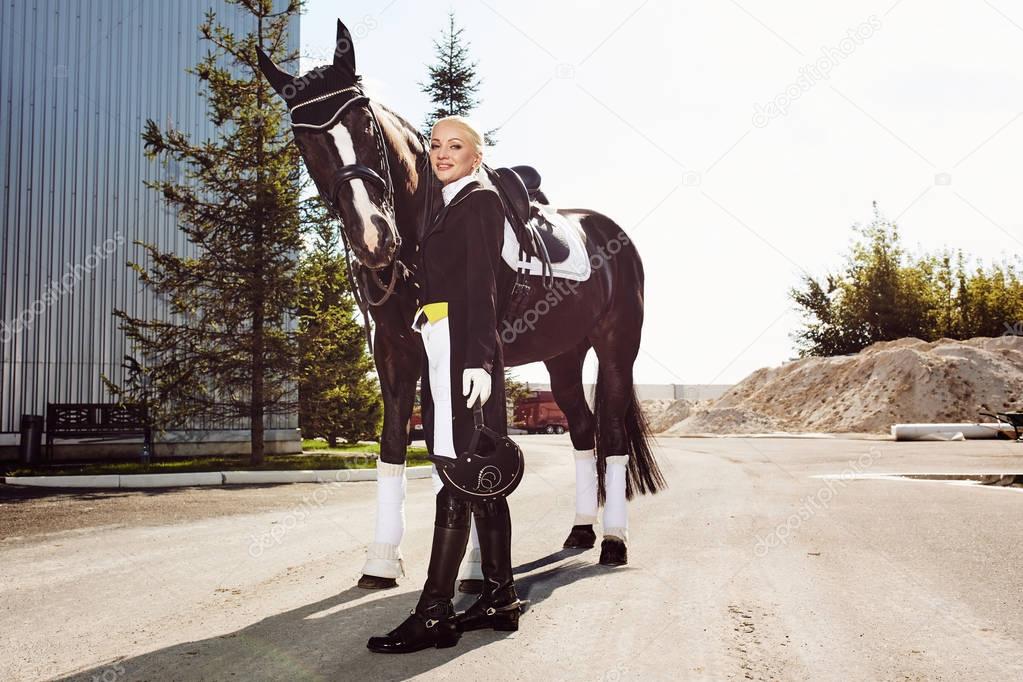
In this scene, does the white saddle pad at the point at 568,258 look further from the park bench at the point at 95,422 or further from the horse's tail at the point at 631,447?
the park bench at the point at 95,422

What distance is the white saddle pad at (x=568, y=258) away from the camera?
4.17 m

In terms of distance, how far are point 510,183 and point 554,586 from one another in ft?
7.64

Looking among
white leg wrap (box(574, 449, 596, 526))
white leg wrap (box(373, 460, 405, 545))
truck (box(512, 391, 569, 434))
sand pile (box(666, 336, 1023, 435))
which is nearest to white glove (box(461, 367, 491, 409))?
white leg wrap (box(373, 460, 405, 545))

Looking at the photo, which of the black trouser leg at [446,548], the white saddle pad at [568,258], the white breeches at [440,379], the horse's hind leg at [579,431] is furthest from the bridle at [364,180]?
the horse's hind leg at [579,431]

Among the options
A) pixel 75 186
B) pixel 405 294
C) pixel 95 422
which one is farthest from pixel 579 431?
pixel 75 186

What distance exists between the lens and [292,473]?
12211 millimetres

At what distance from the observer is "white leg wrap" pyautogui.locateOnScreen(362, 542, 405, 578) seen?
14.2ft

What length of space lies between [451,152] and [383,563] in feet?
7.46

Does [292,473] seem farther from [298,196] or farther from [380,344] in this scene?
[380,344]

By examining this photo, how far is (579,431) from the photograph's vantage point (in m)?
5.77

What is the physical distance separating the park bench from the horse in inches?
478

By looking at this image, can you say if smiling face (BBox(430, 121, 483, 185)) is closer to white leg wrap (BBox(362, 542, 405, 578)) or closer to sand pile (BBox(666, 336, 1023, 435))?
white leg wrap (BBox(362, 542, 405, 578))

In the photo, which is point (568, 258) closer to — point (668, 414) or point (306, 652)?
point (306, 652)

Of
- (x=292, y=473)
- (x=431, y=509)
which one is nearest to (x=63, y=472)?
(x=292, y=473)
